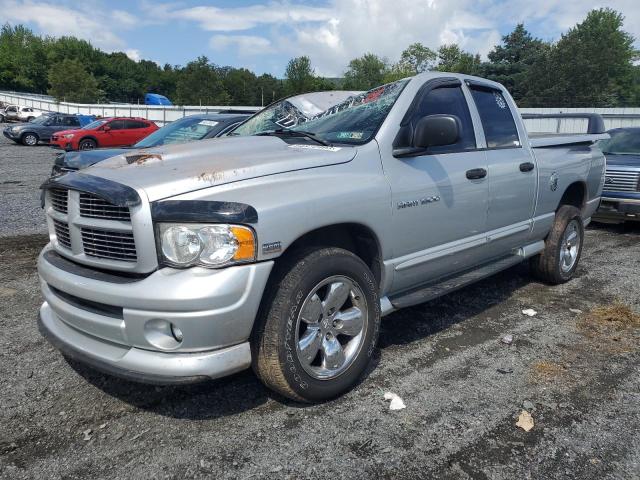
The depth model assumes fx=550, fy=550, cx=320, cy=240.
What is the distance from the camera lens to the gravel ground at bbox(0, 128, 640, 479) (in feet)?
Result: 8.55

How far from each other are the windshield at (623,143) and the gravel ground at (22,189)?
9.02 meters

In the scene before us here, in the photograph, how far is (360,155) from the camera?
3.31m

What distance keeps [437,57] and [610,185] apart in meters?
91.4

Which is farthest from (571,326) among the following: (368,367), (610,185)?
(610,185)

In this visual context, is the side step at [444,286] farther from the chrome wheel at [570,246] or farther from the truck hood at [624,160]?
the truck hood at [624,160]

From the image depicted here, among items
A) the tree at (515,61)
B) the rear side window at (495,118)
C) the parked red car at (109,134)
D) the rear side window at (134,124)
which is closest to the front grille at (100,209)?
the rear side window at (495,118)

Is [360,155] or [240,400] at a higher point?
[360,155]

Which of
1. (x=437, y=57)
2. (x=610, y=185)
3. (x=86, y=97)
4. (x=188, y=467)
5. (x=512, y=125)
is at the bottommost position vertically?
(x=188, y=467)

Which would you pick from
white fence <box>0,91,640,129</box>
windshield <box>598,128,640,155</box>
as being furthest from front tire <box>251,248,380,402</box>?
white fence <box>0,91,640,129</box>

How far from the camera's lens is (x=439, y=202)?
3.71 meters

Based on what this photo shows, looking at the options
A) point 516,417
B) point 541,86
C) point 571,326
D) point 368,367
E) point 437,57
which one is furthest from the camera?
point 437,57

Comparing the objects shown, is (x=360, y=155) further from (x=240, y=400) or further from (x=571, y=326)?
(x=571, y=326)

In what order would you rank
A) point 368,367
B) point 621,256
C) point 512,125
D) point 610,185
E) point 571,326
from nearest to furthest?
point 368,367 < point 571,326 < point 512,125 < point 621,256 < point 610,185

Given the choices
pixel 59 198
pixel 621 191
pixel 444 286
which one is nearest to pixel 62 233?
pixel 59 198
